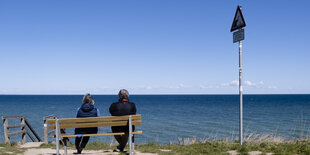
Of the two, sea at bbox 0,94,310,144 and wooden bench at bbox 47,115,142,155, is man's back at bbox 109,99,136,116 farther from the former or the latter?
sea at bbox 0,94,310,144

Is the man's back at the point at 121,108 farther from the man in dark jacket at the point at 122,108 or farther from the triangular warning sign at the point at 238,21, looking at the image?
the triangular warning sign at the point at 238,21

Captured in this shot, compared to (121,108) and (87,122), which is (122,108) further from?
(87,122)

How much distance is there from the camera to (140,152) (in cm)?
743

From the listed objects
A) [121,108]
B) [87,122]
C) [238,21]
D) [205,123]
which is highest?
[238,21]

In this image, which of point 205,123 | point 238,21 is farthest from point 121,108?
point 205,123

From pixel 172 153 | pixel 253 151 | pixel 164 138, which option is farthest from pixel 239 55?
pixel 164 138

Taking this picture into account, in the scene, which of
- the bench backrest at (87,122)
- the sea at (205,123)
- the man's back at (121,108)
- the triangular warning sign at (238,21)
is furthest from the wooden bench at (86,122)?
the sea at (205,123)

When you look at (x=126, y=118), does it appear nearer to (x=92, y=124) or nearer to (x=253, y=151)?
(x=92, y=124)

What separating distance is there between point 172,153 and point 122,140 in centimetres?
130

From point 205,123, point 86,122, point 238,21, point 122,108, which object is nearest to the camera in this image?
point 86,122

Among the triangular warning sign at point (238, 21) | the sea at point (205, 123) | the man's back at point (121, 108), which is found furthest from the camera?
the sea at point (205, 123)

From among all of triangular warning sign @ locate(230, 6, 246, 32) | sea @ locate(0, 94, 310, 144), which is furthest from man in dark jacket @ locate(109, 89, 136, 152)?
sea @ locate(0, 94, 310, 144)

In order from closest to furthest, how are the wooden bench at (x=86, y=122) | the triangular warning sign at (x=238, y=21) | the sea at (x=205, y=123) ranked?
the wooden bench at (x=86, y=122) → the triangular warning sign at (x=238, y=21) → the sea at (x=205, y=123)

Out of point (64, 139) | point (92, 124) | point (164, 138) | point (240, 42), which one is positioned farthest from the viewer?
point (164, 138)
